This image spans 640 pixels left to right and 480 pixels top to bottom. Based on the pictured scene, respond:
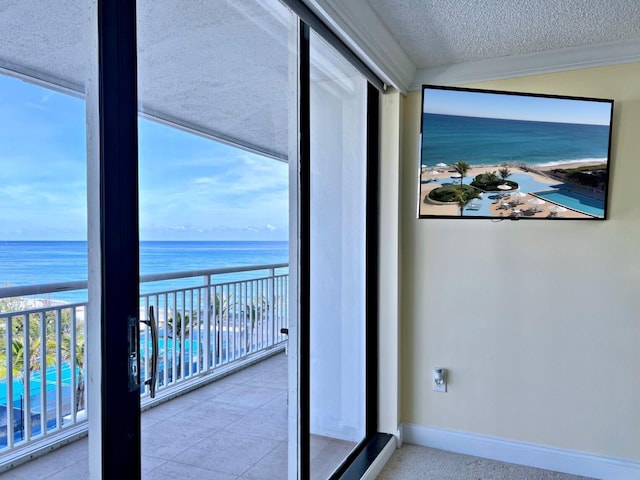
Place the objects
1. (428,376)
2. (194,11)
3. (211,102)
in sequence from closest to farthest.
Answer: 1. (194,11)
2. (211,102)
3. (428,376)

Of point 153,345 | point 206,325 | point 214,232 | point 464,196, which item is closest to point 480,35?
point 464,196

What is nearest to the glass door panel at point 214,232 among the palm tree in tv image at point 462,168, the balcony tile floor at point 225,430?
the balcony tile floor at point 225,430

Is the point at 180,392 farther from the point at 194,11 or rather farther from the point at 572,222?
the point at 572,222

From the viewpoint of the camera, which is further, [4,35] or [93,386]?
[93,386]

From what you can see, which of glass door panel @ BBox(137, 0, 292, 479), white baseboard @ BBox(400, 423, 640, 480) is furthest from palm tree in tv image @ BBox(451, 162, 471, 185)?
white baseboard @ BBox(400, 423, 640, 480)

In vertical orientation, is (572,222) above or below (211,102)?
below

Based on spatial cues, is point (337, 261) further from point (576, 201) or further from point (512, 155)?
point (576, 201)

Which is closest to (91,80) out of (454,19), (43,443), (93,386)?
(93,386)
